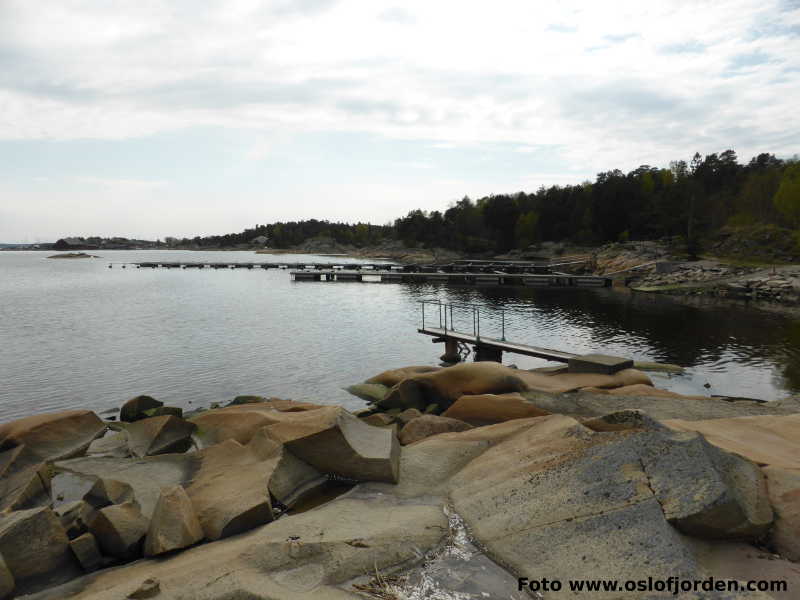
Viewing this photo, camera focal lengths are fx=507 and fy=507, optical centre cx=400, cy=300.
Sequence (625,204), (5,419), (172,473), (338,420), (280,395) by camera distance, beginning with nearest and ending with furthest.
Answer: (338,420) < (172,473) < (5,419) < (280,395) < (625,204)

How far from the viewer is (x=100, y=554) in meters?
7.86

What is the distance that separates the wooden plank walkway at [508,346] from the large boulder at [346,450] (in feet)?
39.3

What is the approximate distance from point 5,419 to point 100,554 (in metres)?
14.5

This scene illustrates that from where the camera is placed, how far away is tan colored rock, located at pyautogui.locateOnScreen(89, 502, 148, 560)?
786cm

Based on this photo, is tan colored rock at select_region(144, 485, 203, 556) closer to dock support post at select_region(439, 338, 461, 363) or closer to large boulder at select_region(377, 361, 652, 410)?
large boulder at select_region(377, 361, 652, 410)

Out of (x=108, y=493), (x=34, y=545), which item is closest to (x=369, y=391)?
(x=108, y=493)

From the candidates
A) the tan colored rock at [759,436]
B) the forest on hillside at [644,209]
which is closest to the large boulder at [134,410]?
the tan colored rock at [759,436]

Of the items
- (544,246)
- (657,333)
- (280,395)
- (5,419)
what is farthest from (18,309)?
(544,246)

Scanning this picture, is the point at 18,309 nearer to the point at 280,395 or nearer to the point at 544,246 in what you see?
the point at 280,395

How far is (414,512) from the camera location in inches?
301

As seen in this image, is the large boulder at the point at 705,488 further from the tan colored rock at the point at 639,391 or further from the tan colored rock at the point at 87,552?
the tan colored rock at the point at 639,391

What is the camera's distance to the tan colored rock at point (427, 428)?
12.1 meters

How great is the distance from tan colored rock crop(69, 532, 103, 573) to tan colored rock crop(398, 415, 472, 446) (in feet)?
20.9

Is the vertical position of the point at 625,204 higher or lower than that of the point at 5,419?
higher
